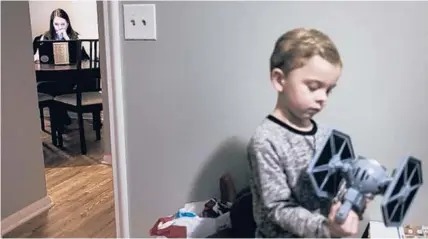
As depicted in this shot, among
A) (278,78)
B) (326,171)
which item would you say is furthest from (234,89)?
(326,171)

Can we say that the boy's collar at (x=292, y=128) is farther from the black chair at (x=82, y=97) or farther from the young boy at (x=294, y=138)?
the black chair at (x=82, y=97)

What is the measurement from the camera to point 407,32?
138 cm

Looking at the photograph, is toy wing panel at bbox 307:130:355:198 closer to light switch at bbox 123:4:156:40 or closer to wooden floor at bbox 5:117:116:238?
light switch at bbox 123:4:156:40

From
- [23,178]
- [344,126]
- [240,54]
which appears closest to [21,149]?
[23,178]

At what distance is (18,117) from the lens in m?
2.74

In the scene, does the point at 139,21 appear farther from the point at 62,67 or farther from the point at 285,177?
the point at 62,67

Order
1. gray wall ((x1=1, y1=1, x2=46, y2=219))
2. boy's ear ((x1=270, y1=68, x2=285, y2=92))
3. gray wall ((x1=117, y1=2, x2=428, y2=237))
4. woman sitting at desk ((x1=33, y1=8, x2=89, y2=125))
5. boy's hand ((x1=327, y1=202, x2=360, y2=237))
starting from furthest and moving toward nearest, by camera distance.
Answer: woman sitting at desk ((x1=33, y1=8, x2=89, y2=125)), gray wall ((x1=1, y1=1, x2=46, y2=219)), gray wall ((x1=117, y1=2, x2=428, y2=237)), boy's ear ((x1=270, y1=68, x2=285, y2=92)), boy's hand ((x1=327, y1=202, x2=360, y2=237))

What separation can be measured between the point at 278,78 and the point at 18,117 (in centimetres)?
189

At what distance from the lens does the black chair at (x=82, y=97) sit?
12.8ft

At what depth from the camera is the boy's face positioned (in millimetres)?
1181

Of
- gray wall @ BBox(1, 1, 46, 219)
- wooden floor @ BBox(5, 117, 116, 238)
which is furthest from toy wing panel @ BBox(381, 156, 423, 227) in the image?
gray wall @ BBox(1, 1, 46, 219)

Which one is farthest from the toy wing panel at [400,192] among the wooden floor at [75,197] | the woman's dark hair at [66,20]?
the woman's dark hair at [66,20]

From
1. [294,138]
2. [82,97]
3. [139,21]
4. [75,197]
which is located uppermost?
[139,21]

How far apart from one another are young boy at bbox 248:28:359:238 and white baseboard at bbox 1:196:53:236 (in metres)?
1.80
